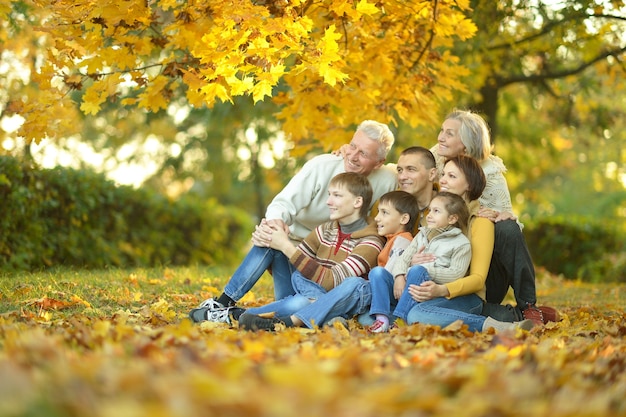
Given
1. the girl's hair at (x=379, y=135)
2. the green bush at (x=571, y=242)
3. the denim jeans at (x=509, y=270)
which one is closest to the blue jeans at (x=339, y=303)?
the denim jeans at (x=509, y=270)

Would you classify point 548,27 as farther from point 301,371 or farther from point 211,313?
point 301,371

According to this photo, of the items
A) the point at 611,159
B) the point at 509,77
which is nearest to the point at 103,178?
the point at 509,77

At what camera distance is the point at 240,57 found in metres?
5.30

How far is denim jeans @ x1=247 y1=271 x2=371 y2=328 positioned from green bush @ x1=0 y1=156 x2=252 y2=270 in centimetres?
361

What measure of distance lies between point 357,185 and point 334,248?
451 millimetres

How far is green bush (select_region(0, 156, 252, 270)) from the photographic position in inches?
316

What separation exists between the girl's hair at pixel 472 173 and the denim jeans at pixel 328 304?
936 millimetres

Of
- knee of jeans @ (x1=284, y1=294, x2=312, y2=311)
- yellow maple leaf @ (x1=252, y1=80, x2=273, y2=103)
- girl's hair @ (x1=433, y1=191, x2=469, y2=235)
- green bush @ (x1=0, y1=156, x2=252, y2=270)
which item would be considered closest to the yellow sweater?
girl's hair @ (x1=433, y1=191, x2=469, y2=235)

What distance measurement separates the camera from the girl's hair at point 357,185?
5.53m

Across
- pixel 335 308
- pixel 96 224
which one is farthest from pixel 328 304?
pixel 96 224

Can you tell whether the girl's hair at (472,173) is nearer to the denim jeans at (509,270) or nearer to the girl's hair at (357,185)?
the denim jeans at (509,270)

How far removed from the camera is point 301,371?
7.71 feet

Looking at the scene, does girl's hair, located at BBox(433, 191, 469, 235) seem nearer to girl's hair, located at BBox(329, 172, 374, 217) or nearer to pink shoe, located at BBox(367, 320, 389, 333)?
girl's hair, located at BBox(329, 172, 374, 217)

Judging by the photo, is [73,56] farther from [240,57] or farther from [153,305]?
[153,305]
